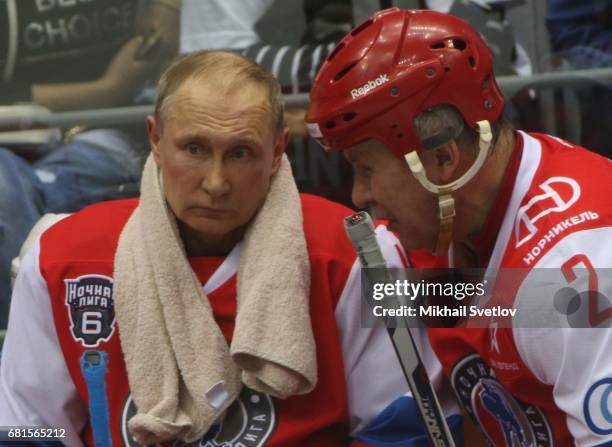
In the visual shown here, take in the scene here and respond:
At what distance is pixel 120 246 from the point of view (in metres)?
2.51

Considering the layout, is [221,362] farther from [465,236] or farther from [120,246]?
[465,236]

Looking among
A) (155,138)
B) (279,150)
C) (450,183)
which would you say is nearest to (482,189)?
(450,183)

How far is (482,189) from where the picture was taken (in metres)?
2.32

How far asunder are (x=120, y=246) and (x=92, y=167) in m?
0.97

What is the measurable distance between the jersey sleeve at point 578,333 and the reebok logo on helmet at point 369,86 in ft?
1.45

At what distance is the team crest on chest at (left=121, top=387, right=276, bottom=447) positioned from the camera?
2.42 metres

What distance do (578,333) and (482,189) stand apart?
40 cm

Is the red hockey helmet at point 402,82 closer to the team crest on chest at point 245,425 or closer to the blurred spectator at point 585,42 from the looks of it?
the team crest on chest at point 245,425

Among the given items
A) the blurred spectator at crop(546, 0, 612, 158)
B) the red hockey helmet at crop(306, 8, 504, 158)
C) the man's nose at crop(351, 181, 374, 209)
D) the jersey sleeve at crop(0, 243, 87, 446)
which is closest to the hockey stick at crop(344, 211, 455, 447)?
the man's nose at crop(351, 181, 374, 209)

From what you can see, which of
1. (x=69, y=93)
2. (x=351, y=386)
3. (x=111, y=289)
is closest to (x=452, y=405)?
(x=351, y=386)

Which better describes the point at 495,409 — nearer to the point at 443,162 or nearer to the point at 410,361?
the point at 410,361

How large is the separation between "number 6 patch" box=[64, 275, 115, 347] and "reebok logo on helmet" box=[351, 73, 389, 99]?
656 mm

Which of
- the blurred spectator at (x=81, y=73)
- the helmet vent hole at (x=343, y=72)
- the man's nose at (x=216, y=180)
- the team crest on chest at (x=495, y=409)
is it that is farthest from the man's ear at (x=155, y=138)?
the blurred spectator at (x=81, y=73)

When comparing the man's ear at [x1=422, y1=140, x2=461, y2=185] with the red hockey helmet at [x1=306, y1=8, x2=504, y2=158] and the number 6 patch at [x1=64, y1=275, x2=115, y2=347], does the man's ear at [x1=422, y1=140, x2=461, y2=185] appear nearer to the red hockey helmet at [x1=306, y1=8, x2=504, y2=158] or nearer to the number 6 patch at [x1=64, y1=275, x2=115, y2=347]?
the red hockey helmet at [x1=306, y1=8, x2=504, y2=158]
